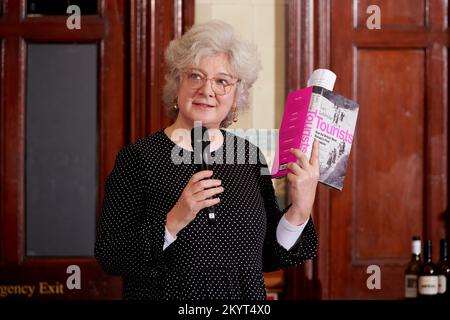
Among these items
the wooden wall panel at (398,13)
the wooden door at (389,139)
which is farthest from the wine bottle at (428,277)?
the wooden wall panel at (398,13)

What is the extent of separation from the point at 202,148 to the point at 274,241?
0.28 m

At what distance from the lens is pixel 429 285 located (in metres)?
2.35

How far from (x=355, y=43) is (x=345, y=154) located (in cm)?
113

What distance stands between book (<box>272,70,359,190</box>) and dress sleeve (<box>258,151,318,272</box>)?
88mm

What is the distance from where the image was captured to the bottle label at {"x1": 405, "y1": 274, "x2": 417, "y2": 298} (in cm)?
241

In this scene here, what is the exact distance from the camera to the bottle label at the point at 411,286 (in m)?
2.41

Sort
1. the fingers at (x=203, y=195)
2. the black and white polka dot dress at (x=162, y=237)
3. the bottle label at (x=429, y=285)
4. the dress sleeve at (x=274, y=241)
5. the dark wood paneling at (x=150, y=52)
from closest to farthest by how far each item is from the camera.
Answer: the fingers at (x=203, y=195) → the black and white polka dot dress at (x=162, y=237) → the dress sleeve at (x=274, y=241) → the bottle label at (x=429, y=285) → the dark wood paneling at (x=150, y=52)

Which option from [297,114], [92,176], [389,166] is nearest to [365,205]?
[389,166]

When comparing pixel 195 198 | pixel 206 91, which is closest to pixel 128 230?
pixel 195 198

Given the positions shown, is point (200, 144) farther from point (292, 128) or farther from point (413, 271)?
point (413, 271)

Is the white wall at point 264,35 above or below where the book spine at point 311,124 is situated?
above

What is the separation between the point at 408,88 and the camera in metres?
2.60

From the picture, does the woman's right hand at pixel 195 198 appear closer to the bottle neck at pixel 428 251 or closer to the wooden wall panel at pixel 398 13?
the bottle neck at pixel 428 251

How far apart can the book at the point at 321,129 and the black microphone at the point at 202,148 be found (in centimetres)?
16
